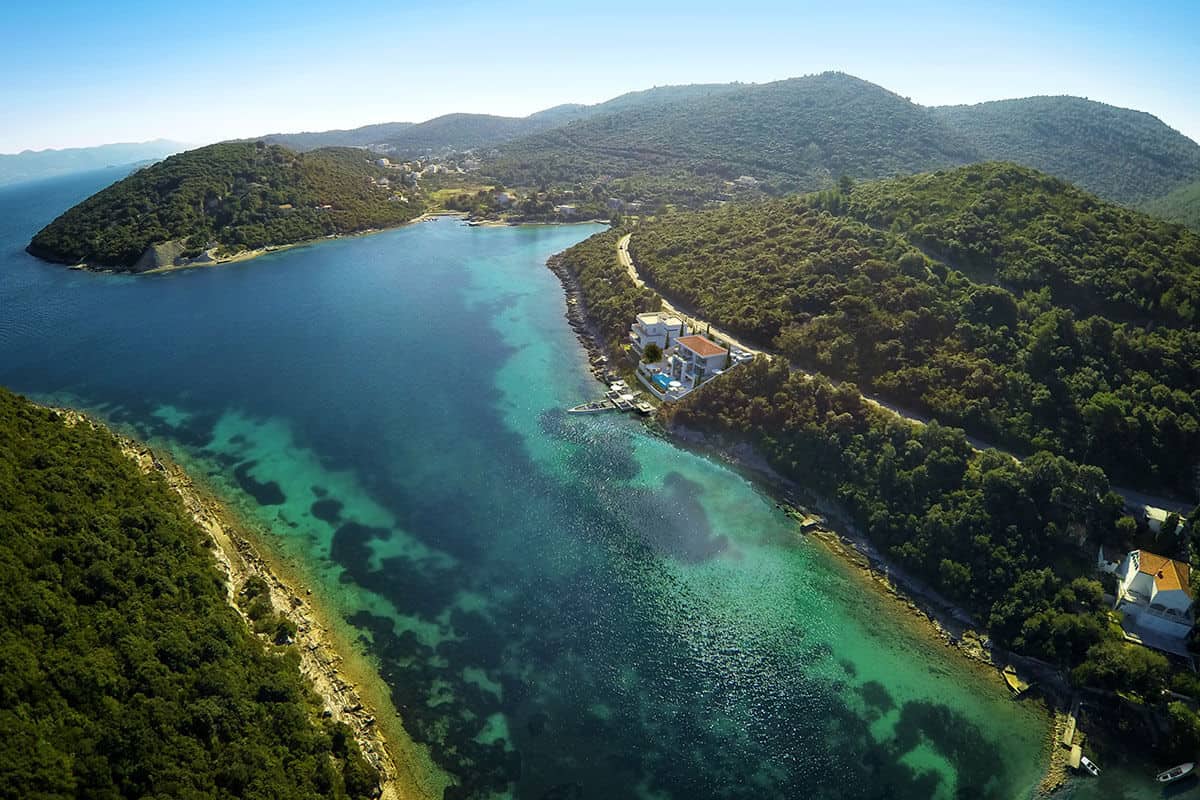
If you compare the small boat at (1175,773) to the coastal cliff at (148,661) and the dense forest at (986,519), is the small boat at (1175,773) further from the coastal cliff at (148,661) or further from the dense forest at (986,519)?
the coastal cliff at (148,661)

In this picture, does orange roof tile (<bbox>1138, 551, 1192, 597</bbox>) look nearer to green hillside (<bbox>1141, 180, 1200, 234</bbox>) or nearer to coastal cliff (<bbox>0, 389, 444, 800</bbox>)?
coastal cliff (<bbox>0, 389, 444, 800</bbox>)

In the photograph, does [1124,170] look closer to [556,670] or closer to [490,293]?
[490,293]

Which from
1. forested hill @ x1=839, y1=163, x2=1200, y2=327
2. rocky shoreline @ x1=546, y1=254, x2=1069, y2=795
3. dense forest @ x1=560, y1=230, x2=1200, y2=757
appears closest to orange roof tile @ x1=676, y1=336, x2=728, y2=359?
dense forest @ x1=560, y1=230, x2=1200, y2=757

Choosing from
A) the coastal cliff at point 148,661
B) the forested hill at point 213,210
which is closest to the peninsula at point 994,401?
the coastal cliff at point 148,661

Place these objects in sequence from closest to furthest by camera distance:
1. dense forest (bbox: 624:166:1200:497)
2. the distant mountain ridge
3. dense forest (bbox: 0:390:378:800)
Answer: dense forest (bbox: 0:390:378:800) < dense forest (bbox: 624:166:1200:497) < the distant mountain ridge

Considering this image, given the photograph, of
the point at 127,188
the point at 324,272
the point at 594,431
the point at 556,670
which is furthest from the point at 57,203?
the point at 556,670

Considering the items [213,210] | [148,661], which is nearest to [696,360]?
[148,661]
